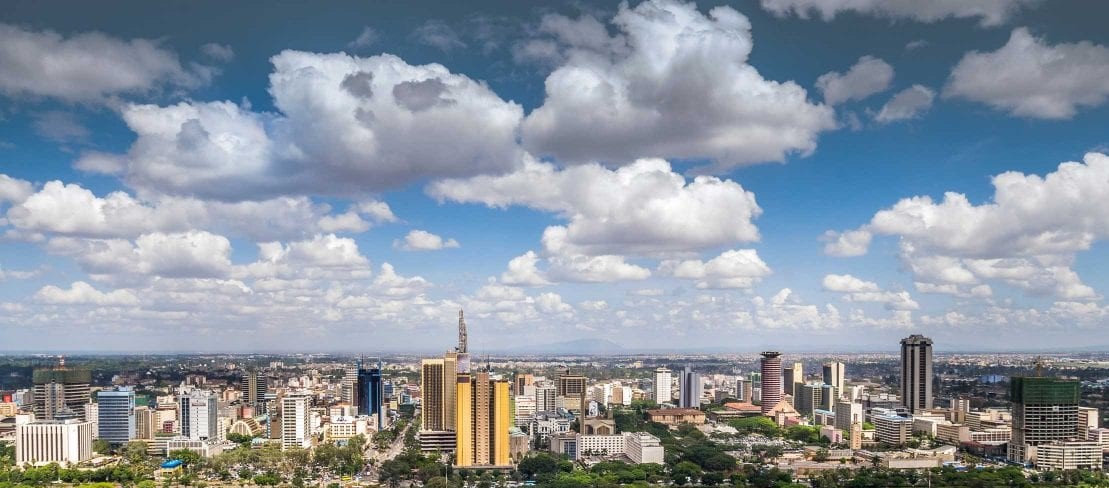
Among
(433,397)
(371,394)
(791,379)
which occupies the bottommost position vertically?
(791,379)

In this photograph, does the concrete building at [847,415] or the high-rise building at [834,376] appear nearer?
the concrete building at [847,415]

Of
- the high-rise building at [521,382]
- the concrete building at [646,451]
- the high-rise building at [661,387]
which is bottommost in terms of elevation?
the high-rise building at [661,387]

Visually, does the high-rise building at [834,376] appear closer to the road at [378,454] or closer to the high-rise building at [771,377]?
the high-rise building at [771,377]

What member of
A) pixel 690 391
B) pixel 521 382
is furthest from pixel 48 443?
pixel 690 391

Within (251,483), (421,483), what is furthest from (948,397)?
(251,483)

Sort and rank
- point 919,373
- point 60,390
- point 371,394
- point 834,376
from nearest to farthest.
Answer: point 60,390
point 371,394
point 919,373
point 834,376

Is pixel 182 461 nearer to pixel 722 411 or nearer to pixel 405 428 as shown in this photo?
pixel 405 428

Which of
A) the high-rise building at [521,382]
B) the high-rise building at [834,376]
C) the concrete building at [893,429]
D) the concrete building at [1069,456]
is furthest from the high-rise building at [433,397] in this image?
the high-rise building at [834,376]

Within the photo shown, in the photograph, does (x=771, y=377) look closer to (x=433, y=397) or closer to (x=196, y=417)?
(x=433, y=397)
